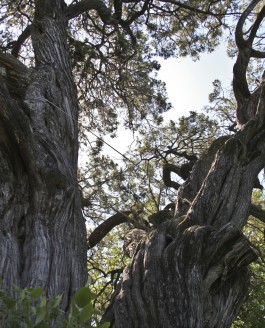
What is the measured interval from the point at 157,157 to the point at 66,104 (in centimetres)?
406

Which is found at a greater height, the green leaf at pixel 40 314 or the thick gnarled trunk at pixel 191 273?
the thick gnarled trunk at pixel 191 273

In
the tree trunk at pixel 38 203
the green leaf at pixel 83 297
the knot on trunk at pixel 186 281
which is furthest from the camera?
the knot on trunk at pixel 186 281

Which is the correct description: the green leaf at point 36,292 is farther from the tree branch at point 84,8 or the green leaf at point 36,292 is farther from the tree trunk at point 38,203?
the tree branch at point 84,8

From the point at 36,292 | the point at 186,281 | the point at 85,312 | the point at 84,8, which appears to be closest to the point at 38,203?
the point at 186,281

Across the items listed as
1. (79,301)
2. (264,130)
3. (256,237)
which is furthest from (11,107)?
(256,237)

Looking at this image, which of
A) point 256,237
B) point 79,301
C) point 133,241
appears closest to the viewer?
point 79,301

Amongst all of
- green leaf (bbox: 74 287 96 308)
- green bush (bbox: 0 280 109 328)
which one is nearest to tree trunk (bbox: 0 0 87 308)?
green bush (bbox: 0 280 109 328)

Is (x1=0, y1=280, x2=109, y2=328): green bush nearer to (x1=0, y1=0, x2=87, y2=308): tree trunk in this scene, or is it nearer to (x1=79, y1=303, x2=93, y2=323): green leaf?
(x1=79, y1=303, x2=93, y2=323): green leaf

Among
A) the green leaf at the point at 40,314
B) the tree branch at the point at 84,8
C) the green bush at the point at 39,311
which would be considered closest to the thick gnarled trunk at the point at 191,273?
the green bush at the point at 39,311

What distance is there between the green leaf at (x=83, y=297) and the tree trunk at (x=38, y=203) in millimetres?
1767

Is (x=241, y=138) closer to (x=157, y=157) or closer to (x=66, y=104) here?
(x=66, y=104)

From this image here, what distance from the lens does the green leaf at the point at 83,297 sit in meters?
1.54

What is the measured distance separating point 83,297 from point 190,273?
2.46 metres

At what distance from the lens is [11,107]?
380 centimetres
